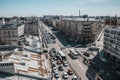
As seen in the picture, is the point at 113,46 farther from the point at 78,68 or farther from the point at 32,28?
the point at 32,28

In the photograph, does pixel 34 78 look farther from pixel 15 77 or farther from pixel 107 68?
pixel 107 68

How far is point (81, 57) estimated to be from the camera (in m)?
111

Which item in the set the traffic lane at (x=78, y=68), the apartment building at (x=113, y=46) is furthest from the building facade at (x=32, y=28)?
the apartment building at (x=113, y=46)

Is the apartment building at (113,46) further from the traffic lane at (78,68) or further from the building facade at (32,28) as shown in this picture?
the building facade at (32,28)

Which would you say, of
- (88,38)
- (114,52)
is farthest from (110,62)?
(88,38)

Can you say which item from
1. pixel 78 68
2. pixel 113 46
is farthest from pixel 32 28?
pixel 78 68

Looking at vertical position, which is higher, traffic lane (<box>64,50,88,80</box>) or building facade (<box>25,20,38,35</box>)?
building facade (<box>25,20,38,35</box>)

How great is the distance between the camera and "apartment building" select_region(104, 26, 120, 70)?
90.6 m

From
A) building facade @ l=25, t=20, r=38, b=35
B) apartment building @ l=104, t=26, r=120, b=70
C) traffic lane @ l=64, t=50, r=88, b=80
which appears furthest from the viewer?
building facade @ l=25, t=20, r=38, b=35

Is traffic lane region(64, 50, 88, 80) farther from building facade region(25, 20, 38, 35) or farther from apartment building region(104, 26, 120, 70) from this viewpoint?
building facade region(25, 20, 38, 35)

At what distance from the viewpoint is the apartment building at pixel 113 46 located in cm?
9056

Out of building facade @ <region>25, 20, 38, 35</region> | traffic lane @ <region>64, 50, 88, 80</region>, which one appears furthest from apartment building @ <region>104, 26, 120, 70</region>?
building facade @ <region>25, 20, 38, 35</region>

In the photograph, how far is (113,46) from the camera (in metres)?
95.8

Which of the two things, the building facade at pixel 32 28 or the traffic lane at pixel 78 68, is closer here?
the traffic lane at pixel 78 68
